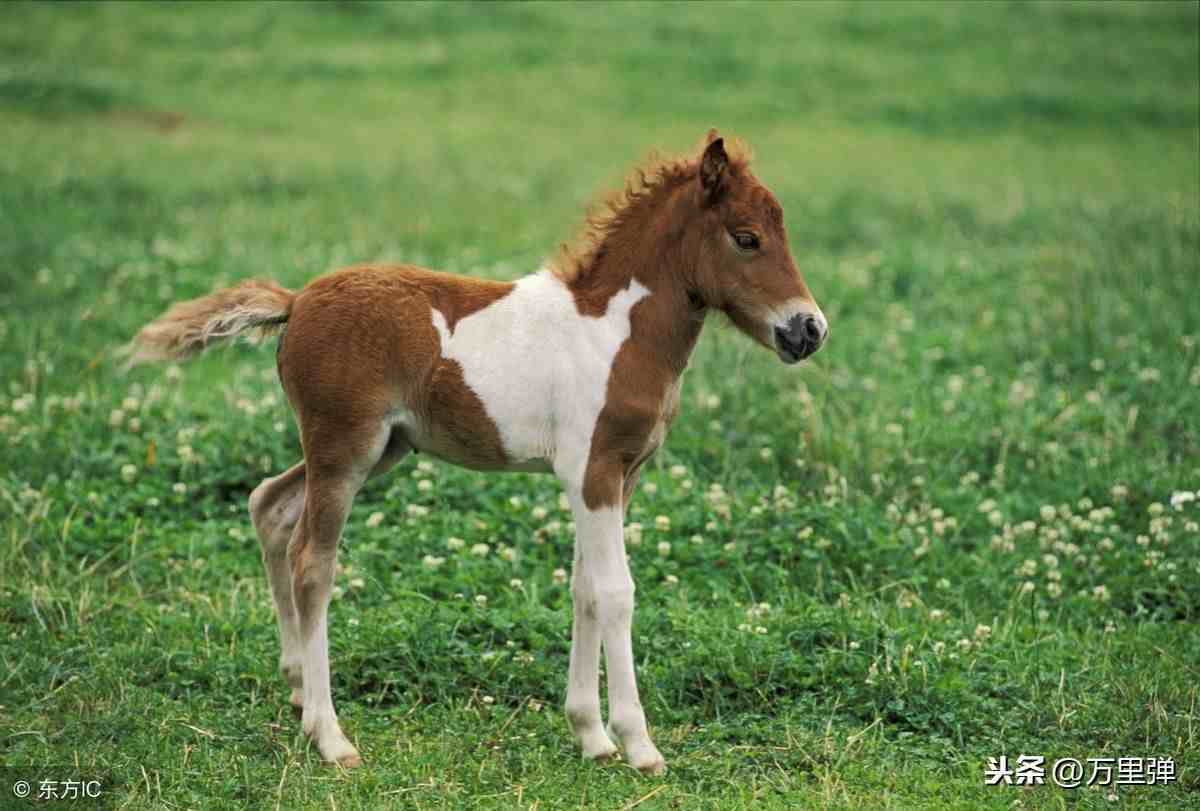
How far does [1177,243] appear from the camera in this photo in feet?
39.7

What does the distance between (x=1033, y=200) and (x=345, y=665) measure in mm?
11406

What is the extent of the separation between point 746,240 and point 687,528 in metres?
2.35

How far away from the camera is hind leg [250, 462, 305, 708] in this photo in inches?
238

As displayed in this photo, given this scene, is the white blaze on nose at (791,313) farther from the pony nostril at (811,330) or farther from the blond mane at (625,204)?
the blond mane at (625,204)

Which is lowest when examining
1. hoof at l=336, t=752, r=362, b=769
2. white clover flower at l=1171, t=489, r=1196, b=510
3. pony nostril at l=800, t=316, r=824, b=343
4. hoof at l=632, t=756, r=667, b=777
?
hoof at l=336, t=752, r=362, b=769

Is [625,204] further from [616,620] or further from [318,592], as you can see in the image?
[318,592]

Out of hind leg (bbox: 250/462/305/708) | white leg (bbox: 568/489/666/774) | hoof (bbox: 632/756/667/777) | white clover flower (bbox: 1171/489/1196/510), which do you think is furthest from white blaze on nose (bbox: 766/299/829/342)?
white clover flower (bbox: 1171/489/1196/510)

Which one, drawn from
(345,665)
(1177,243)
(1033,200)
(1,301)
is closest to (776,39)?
(1033,200)

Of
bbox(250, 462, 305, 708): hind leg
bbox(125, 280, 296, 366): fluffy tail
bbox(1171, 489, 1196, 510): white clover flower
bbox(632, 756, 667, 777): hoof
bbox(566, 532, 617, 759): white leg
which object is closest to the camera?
bbox(632, 756, 667, 777): hoof

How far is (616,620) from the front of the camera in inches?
215

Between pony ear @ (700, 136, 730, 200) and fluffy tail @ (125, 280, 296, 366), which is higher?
pony ear @ (700, 136, 730, 200)

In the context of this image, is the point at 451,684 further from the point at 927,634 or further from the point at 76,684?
the point at 927,634

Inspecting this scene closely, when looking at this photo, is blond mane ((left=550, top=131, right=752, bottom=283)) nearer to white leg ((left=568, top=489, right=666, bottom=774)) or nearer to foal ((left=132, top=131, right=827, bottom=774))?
foal ((left=132, top=131, right=827, bottom=774))

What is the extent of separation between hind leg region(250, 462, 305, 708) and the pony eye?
75.5 inches
